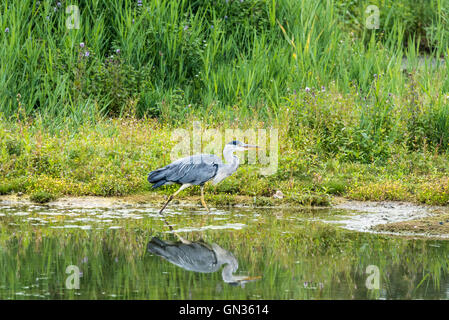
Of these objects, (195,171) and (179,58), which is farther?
(179,58)

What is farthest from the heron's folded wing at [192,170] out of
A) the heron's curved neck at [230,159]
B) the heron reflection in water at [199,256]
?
the heron reflection in water at [199,256]

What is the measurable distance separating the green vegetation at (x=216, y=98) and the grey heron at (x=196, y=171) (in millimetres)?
668

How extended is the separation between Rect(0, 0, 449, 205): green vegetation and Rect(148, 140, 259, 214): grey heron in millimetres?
668

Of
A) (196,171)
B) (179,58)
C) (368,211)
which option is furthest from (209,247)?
(179,58)

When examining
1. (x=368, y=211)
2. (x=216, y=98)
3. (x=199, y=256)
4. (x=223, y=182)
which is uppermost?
(x=216, y=98)

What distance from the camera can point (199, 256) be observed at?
7074mm

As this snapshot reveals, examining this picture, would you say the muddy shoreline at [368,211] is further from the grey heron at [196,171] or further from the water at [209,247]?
the grey heron at [196,171]

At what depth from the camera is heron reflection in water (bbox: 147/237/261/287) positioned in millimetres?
6411

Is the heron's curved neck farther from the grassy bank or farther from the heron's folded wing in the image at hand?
the grassy bank

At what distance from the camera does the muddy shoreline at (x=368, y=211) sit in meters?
8.12

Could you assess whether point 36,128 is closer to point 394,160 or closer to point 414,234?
point 394,160

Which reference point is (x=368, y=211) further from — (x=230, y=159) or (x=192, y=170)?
(x=192, y=170)

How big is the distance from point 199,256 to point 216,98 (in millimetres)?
6208
